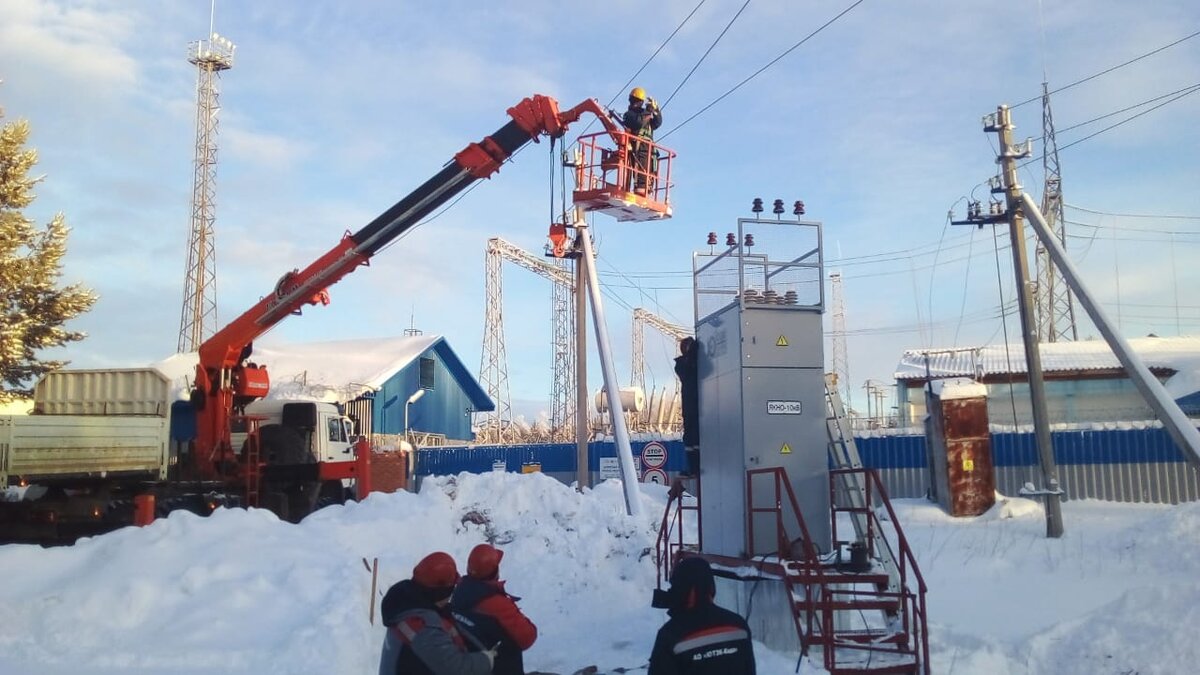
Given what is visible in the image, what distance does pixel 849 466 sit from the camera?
456 inches

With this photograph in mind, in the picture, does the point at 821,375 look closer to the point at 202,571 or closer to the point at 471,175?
the point at 202,571

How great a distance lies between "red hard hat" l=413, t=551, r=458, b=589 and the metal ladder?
23.1 feet

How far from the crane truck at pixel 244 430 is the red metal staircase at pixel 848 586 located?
9725 millimetres

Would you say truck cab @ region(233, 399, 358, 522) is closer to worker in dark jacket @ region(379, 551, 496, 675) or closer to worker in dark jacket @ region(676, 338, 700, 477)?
worker in dark jacket @ region(676, 338, 700, 477)

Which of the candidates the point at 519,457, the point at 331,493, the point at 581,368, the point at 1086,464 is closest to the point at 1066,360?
the point at 1086,464

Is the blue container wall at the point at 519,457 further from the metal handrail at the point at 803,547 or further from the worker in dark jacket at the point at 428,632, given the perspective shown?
the worker in dark jacket at the point at 428,632

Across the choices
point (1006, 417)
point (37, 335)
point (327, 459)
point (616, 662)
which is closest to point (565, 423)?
point (1006, 417)

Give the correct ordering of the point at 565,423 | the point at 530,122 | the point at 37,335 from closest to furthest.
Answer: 1. the point at 530,122
2. the point at 37,335
3. the point at 565,423

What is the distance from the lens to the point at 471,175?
20.1 m

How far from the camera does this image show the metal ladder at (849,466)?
1105 centimetres

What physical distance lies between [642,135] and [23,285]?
1421 cm

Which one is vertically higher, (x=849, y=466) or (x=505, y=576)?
(x=849, y=466)

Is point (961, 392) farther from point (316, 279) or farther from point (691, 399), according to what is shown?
point (316, 279)

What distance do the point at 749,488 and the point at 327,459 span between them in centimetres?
1627
